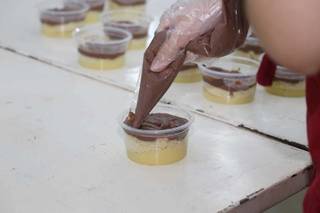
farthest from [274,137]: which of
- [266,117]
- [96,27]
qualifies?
[96,27]

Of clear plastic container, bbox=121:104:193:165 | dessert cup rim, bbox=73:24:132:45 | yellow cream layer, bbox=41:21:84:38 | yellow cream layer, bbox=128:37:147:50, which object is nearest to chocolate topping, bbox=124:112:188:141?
clear plastic container, bbox=121:104:193:165

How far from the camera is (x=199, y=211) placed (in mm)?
906

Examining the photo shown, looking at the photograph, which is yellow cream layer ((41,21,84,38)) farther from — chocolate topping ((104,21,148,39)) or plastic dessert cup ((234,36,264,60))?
plastic dessert cup ((234,36,264,60))

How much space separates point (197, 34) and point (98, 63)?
1.91 ft

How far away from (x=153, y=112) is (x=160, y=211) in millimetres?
294

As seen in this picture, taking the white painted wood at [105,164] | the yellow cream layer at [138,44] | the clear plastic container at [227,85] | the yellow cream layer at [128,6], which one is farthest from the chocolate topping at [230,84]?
the yellow cream layer at [128,6]

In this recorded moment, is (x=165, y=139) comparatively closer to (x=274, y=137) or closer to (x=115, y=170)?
(x=115, y=170)

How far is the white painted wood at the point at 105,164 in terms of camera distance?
0.93 metres

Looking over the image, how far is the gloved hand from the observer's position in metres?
0.97

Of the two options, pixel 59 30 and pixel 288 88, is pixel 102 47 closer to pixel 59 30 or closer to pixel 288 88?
pixel 59 30

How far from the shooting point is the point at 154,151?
1061mm

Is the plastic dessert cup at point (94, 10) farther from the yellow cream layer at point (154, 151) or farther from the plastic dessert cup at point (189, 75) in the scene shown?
the yellow cream layer at point (154, 151)

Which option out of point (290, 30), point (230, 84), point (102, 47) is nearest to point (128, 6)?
point (102, 47)

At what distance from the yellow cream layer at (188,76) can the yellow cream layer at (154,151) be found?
41cm
